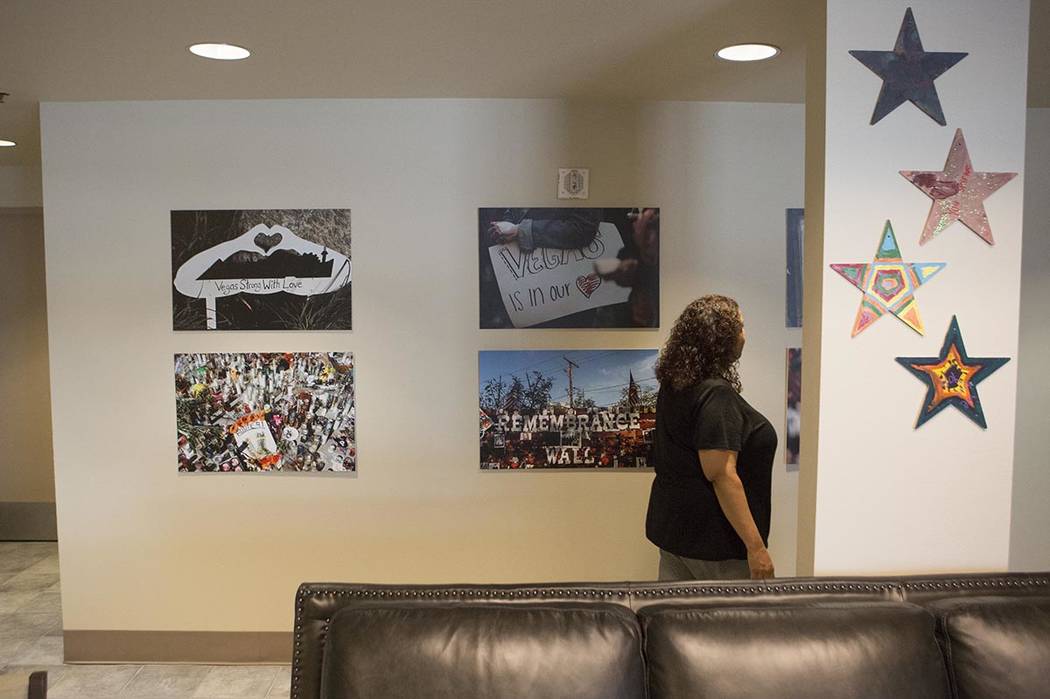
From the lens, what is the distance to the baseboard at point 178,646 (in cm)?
349

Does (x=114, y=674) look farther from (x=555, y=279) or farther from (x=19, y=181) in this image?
(x=19, y=181)

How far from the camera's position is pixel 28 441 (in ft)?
18.1

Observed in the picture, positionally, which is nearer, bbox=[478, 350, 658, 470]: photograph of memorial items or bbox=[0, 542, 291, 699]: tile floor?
bbox=[0, 542, 291, 699]: tile floor

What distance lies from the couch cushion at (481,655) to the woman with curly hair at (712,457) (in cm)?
77

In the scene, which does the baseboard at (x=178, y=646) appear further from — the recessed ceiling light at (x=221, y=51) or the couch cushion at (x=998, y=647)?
the couch cushion at (x=998, y=647)

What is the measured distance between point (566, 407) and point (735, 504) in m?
1.21

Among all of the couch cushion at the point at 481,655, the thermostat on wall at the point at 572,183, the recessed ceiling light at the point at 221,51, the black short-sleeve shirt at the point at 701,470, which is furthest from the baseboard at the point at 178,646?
the recessed ceiling light at the point at 221,51

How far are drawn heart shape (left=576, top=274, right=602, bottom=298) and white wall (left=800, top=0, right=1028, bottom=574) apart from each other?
1.45 metres

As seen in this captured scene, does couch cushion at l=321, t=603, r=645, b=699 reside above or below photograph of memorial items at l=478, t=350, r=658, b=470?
below

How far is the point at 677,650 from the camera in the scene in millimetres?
1613

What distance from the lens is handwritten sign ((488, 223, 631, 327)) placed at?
3393mm

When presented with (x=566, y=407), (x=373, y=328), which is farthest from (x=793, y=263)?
(x=373, y=328)

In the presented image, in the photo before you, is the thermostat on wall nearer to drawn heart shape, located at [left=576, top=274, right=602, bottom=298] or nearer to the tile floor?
drawn heart shape, located at [left=576, top=274, right=602, bottom=298]

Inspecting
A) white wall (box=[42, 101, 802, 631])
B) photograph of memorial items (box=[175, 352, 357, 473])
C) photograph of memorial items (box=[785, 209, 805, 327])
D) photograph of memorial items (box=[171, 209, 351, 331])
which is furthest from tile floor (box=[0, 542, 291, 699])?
photograph of memorial items (box=[785, 209, 805, 327])
